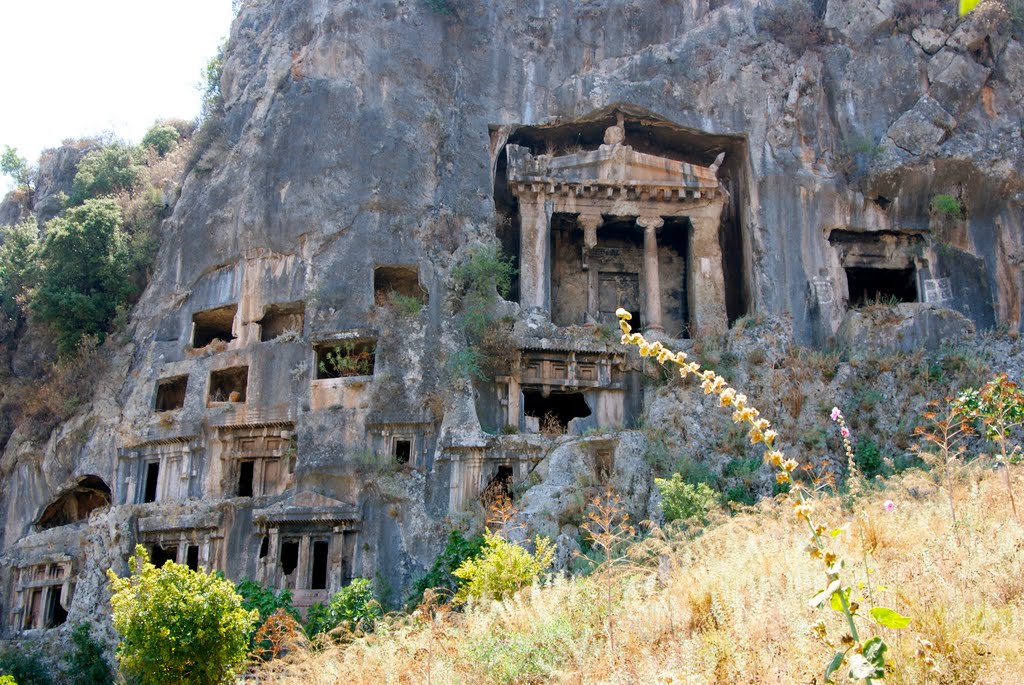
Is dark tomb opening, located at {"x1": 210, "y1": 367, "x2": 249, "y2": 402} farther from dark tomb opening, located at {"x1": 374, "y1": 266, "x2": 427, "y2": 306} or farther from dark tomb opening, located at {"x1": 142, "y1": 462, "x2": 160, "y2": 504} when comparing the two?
dark tomb opening, located at {"x1": 374, "y1": 266, "x2": 427, "y2": 306}

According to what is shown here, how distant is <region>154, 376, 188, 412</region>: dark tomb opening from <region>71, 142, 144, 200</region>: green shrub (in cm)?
703

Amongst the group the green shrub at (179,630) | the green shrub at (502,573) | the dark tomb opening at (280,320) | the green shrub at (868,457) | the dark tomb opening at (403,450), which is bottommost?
the green shrub at (179,630)

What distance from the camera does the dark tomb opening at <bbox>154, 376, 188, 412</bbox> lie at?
2312 cm

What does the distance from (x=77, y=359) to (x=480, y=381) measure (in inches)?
405

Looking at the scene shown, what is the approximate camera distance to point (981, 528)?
8789 millimetres

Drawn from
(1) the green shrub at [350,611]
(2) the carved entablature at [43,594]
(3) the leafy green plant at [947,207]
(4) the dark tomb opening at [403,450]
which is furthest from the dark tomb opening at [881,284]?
(2) the carved entablature at [43,594]

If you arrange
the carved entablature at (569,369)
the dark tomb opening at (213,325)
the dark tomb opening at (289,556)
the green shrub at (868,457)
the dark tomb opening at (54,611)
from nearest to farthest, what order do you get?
the green shrub at (868,457), the dark tomb opening at (289,556), the carved entablature at (569,369), the dark tomb opening at (54,611), the dark tomb opening at (213,325)

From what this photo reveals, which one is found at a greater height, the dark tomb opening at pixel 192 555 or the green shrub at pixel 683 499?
the green shrub at pixel 683 499

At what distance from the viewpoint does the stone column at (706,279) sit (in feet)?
76.4

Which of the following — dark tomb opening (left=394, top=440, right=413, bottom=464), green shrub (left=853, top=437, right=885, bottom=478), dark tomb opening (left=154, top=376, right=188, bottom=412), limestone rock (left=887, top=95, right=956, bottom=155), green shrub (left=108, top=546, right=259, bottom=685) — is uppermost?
limestone rock (left=887, top=95, right=956, bottom=155)

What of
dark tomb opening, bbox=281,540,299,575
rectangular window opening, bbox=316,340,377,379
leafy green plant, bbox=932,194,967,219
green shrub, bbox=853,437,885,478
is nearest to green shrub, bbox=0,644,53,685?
dark tomb opening, bbox=281,540,299,575

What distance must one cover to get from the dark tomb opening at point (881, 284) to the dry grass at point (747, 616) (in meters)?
13.8

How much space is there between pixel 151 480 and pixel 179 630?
12.2m

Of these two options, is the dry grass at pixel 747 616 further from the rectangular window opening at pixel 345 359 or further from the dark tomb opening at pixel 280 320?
the dark tomb opening at pixel 280 320
